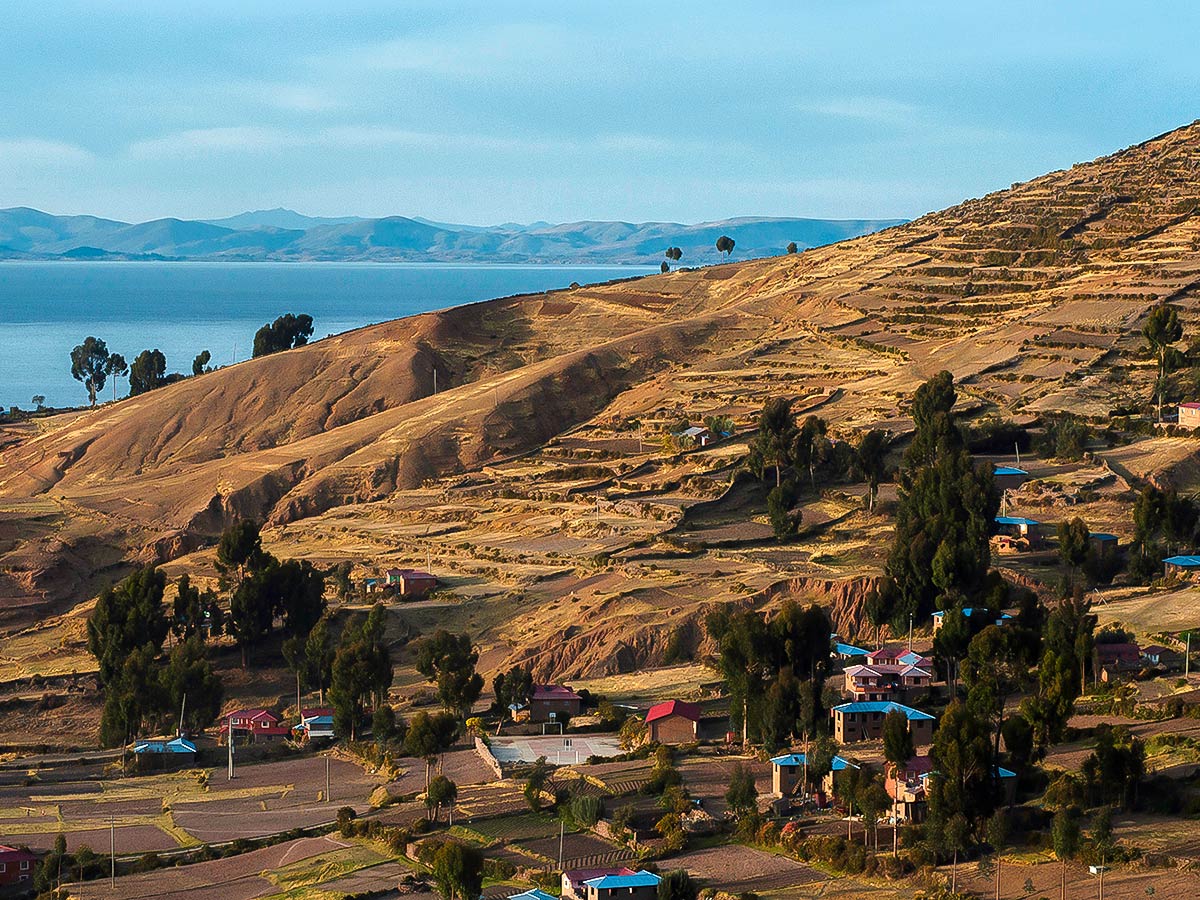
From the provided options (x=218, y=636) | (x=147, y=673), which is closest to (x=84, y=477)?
(x=218, y=636)

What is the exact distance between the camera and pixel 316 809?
55.4 metres

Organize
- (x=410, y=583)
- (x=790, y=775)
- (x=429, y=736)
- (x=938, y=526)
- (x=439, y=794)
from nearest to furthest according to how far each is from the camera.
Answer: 1. (x=439, y=794)
2. (x=790, y=775)
3. (x=429, y=736)
4. (x=938, y=526)
5. (x=410, y=583)

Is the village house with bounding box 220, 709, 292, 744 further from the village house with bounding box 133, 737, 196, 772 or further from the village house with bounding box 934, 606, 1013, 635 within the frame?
the village house with bounding box 934, 606, 1013, 635

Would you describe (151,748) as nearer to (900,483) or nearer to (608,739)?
(608,739)

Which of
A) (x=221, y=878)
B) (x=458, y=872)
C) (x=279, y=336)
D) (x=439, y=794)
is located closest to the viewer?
(x=458, y=872)

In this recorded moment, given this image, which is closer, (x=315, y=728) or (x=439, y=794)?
(x=439, y=794)

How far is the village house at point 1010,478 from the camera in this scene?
3238 inches

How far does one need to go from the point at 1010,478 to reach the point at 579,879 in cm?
4298

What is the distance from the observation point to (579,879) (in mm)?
45188

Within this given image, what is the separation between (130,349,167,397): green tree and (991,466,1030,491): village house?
79.3 m

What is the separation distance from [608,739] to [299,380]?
221 feet

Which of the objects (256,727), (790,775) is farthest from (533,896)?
(256,727)

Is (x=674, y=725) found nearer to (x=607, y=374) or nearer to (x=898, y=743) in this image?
(x=898, y=743)

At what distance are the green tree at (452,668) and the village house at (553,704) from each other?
1.98 meters
